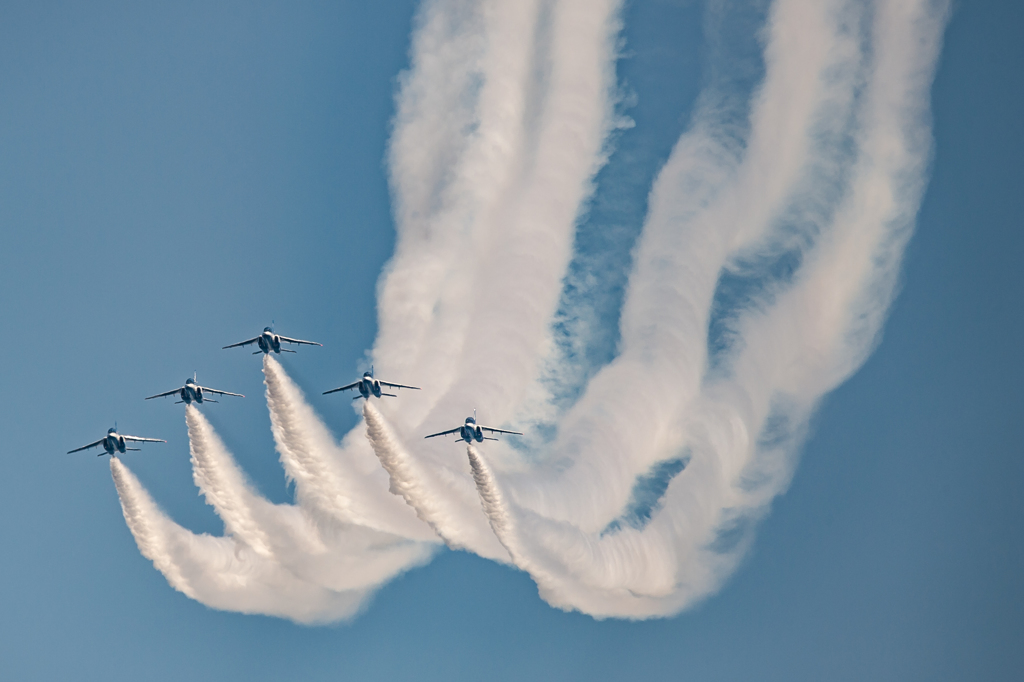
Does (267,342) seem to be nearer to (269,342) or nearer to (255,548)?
(269,342)

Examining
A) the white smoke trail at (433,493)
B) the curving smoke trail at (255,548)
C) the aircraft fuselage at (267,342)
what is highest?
the aircraft fuselage at (267,342)

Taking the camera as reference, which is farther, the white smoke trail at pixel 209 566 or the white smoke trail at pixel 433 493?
the white smoke trail at pixel 209 566

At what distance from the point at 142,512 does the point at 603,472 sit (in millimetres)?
25083

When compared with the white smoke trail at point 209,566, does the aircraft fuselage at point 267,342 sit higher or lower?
higher

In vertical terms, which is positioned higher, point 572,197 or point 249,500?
point 572,197

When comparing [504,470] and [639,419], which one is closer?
[504,470]

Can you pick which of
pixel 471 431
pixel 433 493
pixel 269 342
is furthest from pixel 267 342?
pixel 471 431

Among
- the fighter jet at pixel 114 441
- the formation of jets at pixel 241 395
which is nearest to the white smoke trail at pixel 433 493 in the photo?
the formation of jets at pixel 241 395

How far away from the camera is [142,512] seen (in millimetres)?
58031

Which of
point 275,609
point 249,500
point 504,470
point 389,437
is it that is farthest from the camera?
point 275,609

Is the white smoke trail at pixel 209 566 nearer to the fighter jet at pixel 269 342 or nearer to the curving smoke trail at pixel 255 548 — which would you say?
the curving smoke trail at pixel 255 548

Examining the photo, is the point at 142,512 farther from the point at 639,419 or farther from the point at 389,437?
the point at 639,419

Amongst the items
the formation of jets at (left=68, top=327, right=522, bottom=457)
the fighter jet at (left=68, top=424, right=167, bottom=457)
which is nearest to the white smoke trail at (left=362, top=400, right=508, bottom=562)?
the formation of jets at (left=68, top=327, right=522, bottom=457)

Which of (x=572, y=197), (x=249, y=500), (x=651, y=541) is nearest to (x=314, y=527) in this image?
(x=249, y=500)
